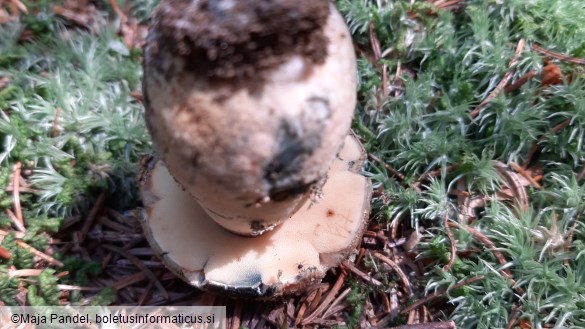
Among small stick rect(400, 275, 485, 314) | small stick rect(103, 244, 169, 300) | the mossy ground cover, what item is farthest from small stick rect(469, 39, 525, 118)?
small stick rect(103, 244, 169, 300)

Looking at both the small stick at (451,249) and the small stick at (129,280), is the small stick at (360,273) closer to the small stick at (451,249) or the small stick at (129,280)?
the small stick at (451,249)

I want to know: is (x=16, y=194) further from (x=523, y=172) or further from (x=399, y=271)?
(x=523, y=172)

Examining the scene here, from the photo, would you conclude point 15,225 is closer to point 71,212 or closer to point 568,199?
point 71,212

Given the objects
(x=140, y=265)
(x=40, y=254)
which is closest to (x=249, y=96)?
(x=140, y=265)

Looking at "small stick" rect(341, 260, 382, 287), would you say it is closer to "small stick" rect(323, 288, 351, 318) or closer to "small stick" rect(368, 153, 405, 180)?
"small stick" rect(323, 288, 351, 318)

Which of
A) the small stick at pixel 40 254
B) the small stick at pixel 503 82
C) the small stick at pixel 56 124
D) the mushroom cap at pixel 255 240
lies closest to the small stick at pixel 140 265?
the small stick at pixel 40 254

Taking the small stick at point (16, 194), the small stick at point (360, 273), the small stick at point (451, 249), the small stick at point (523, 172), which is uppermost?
the small stick at point (16, 194)

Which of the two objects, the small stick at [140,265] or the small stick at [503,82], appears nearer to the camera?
the small stick at [140,265]
